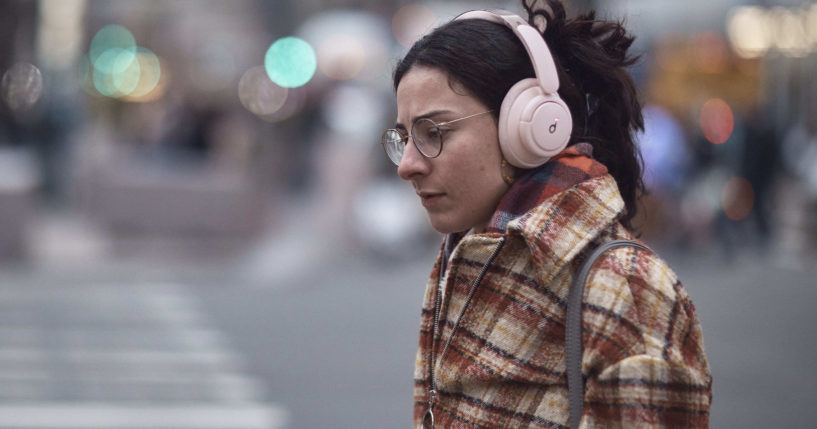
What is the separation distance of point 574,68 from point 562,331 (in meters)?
0.59

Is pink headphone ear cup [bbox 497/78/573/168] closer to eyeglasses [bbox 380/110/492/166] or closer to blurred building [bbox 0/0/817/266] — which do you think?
eyeglasses [bbox 380/110/492/166]

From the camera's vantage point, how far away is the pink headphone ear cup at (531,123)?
193cm

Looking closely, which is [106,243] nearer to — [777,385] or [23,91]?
[23,91]

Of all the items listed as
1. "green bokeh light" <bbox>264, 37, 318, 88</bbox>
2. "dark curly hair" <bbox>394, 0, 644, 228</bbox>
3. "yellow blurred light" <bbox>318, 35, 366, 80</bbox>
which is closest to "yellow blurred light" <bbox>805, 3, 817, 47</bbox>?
"yellow blurred light" <bbox>318, 35, 366, 80</bbox>

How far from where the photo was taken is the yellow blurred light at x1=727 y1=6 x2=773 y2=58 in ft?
62.9

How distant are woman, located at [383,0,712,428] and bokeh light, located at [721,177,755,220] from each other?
488 inches

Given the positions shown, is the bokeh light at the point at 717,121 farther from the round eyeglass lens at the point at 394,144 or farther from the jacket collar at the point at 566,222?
the jacket collar at the point at 566,222

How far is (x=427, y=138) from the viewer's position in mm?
2021

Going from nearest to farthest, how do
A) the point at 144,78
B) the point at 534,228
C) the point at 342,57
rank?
the point at 534,228 → the point at 342,57 → the point at 144,78

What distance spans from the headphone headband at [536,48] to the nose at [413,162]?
273 mm

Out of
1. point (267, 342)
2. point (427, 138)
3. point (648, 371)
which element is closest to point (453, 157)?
point (427, 138)

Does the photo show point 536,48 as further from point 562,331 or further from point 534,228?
point 562,331

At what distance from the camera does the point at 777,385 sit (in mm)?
7320

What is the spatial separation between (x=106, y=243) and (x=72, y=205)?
463 cm
